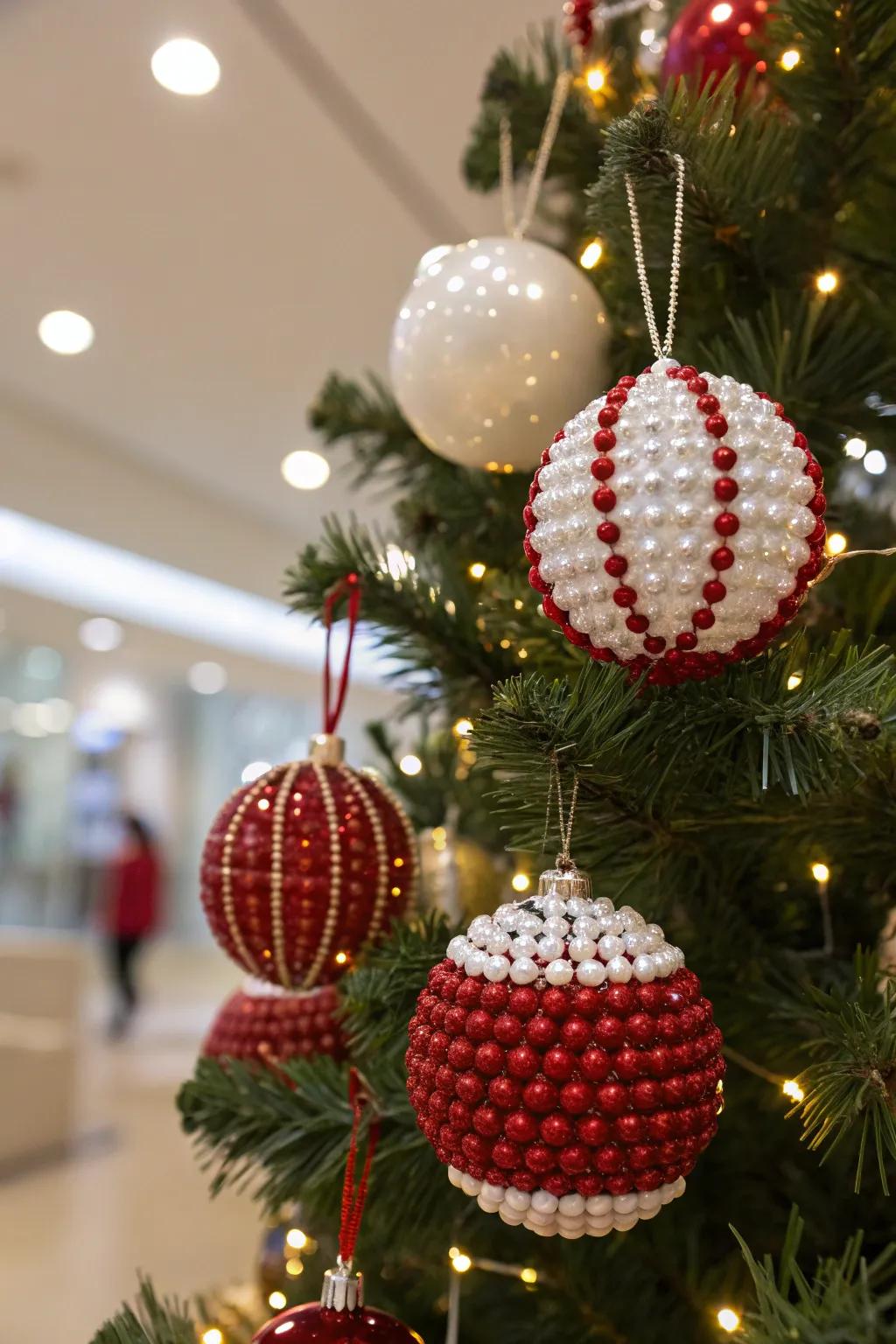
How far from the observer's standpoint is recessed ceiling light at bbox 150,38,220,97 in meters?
1.51

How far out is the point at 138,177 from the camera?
186 cm

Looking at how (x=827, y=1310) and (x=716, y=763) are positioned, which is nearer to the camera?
(x=827, y=1310)

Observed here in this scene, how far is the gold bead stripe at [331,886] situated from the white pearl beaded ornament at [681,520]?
9.0 inches

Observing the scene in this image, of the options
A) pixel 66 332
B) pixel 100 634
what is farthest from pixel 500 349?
pixel 100 634

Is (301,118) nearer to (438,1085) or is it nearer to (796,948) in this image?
(796,948)

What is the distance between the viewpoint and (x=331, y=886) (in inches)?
23.2

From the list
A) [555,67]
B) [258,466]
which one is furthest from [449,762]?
[258,466]

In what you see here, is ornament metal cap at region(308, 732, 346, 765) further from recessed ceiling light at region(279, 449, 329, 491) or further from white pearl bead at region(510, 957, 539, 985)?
recessed ceiling light at region(279, 449, 329, 491)

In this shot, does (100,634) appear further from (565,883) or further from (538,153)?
(565,883)

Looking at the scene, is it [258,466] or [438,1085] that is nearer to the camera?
[438,1085]

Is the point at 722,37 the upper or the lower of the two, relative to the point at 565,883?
upper

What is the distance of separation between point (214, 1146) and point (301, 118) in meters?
1.58

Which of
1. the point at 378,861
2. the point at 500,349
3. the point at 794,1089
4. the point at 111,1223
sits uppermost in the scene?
the point at 500,349

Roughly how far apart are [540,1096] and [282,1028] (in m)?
0.34
